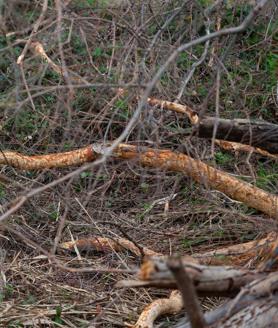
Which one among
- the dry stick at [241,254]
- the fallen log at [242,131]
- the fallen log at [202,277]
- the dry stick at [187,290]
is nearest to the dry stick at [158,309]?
the dry stick at [241,254]

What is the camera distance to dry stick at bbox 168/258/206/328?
93.4 inches

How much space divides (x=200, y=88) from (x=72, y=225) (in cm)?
144

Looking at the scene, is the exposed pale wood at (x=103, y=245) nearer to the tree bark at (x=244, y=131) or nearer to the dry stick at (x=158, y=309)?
the dry stick at (x=158, y=309)

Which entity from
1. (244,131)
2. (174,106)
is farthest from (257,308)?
(174,106)

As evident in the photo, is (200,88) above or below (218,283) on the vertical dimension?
below

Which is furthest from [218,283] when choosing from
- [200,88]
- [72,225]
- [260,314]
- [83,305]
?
[200,88]

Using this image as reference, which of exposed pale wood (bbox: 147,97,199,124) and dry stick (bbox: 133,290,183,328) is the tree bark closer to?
exposed pale wood (bbox: 147,97,199,124)

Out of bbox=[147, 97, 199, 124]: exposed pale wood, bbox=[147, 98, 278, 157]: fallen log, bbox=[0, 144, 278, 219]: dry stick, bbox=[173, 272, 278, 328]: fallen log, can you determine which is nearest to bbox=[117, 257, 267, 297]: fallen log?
bbox=[173, 272, 278, 328]: fallen log

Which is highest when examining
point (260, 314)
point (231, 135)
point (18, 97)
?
point (18, 97)

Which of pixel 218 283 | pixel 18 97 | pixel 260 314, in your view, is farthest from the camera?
pixel 18 97

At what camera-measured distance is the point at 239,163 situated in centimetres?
561

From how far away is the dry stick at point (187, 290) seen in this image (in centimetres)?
237

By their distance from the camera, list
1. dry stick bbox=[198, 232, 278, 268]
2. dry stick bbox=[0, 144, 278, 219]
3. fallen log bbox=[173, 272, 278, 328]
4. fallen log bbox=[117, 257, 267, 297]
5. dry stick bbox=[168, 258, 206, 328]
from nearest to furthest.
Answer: dry stick bbox=[168, 258, 206, 328]
fallen log bbox=[117, 257, 267, 297]
fallen log bbox=[173, 272, 278, 328]
dry stick bbox=[198, 232, 278, 268]
dry stick bbox=[0, 144, 278, 219]

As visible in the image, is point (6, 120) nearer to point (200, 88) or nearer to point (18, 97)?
point (200, 88)
